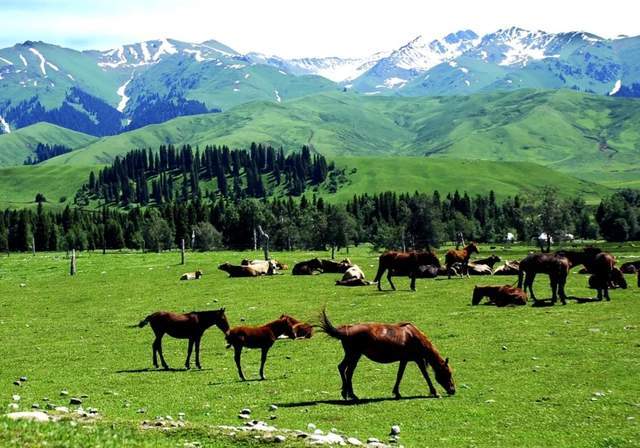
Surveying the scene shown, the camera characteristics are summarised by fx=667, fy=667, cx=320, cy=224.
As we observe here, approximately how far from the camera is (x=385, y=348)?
2038 centimetres

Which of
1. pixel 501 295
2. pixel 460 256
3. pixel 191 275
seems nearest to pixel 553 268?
pixel 501 295

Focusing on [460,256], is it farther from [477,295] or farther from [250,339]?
[250,339]

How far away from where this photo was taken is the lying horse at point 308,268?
5988 cm

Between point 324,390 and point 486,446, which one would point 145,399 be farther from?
point 486,446

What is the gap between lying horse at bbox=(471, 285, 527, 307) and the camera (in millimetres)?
38281

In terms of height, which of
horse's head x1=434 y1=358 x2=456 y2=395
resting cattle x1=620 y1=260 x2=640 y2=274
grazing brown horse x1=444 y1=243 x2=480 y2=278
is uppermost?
grazing brown horse x1=444 y1=243 x2=480 y2=278

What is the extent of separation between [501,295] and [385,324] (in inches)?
770

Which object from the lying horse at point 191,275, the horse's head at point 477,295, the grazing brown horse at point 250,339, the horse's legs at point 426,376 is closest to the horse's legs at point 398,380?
the horse's legs at point 426,376

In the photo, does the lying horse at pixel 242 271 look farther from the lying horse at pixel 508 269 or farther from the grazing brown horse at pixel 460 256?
the lying horse at pixel 508 269

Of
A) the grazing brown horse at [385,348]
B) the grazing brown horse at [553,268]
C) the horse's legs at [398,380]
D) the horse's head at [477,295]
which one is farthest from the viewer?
the horse's head at [477,295]

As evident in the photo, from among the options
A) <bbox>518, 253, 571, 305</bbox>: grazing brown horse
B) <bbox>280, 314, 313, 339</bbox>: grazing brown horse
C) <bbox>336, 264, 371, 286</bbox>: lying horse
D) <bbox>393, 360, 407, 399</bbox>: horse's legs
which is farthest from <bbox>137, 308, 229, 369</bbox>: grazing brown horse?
<bbox>336, 264, 371, 286</bbox>: lying horse

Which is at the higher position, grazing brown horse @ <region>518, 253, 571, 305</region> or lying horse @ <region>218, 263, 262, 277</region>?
grazing brown horse @ <region>518, 253, 571, 305</region>

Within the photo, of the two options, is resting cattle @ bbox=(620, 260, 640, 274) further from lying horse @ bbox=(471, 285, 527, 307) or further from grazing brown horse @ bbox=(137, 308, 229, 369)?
grazing brown horse @ bbox=(137, 308, 229, 369)

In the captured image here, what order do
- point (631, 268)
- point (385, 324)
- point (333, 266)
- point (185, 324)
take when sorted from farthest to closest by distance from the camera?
point (333, 266), point (631, 268), point (185, 324), point (385, 324)
